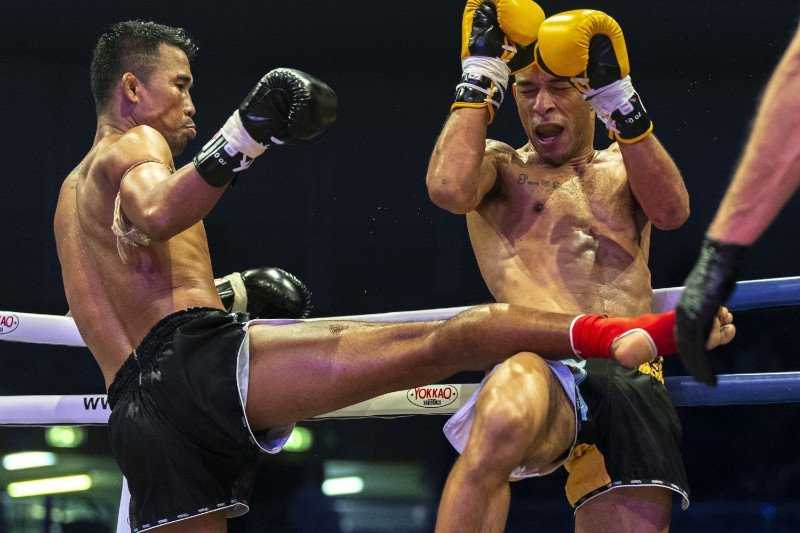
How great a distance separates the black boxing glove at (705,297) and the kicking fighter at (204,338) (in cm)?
34

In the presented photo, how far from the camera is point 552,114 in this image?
244 cm

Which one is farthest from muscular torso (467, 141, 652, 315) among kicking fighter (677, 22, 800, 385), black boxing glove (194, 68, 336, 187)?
kicking fighter (677, 22, 800, 385)

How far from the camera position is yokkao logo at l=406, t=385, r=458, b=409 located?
2701 millimetres

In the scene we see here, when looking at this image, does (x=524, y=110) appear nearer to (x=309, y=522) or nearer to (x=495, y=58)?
(x=495, y=58)

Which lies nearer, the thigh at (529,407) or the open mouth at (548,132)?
the thigh at (529,407)

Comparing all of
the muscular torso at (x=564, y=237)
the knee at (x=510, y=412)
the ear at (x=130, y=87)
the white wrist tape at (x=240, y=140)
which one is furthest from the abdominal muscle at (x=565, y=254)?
the ear at (x=130, y=87)

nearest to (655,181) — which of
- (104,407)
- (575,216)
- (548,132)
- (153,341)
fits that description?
(575,216)

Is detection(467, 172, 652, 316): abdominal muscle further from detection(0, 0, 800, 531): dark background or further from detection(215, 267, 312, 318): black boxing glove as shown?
detection(0, 0, 800, 531): dark background

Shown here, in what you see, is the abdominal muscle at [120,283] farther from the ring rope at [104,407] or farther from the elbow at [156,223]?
the ring rope at [104,407]

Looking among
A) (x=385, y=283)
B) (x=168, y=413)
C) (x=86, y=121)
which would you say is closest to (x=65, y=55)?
(x=86, y=121)

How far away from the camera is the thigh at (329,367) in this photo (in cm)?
203

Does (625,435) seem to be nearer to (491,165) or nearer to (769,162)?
(491,165)

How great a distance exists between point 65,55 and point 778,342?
341 centimetres

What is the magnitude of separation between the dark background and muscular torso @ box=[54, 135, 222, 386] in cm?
224
